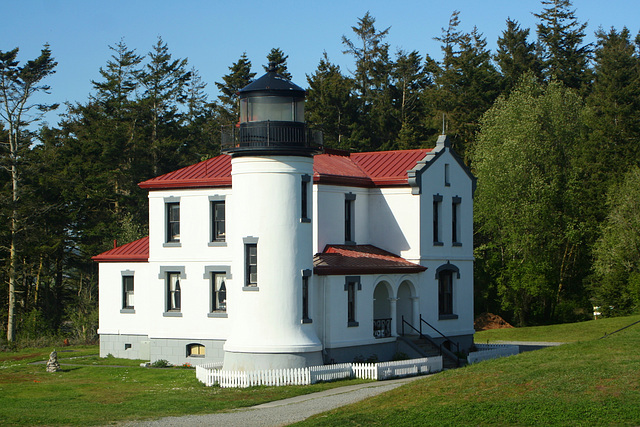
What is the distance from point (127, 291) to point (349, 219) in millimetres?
10675

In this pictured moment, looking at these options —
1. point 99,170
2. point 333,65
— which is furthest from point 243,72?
point 99,170

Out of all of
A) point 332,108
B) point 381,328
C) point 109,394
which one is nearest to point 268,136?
point 381,328

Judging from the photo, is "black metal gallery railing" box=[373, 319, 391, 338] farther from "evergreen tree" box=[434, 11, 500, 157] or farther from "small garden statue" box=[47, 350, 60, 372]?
"evergreen tree" box=[434, 11, 500, 157]

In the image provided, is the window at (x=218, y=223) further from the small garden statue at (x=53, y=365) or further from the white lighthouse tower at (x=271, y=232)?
the small garden statue at (x=53, y=365)

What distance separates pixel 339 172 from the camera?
35.3 m

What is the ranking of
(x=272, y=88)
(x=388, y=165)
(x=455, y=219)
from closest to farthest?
(x=272, y=88) → (x=388, y=165) → (x=455, y=219)

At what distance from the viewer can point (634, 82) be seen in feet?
203

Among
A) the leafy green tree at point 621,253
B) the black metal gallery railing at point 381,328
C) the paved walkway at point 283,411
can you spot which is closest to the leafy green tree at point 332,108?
the leafy green tree at point 621,253

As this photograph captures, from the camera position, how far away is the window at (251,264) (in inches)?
1168

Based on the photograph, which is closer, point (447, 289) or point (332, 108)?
point (447, 289)

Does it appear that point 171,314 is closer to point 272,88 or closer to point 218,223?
point 218,223

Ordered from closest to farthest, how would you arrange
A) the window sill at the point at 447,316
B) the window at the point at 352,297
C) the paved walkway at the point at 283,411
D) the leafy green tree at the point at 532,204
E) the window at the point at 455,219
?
1. the paved walkway at the point at 283,411
2. the window at the point at 352,297
3. the window sill at the point at 447,316
4. the window at the point at 455,219
5. the leafy green tree at the point at 532,204

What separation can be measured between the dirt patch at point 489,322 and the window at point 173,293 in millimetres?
24660

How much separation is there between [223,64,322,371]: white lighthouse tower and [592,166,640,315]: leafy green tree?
28.1 meters
